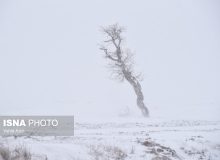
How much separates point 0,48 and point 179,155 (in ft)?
336

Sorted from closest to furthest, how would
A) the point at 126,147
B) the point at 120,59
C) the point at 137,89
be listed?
the point at 126,147 < the point at 120,59 < the point at 137,89

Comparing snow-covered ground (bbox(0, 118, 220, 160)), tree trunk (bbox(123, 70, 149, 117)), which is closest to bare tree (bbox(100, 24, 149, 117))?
tree trunk (bbox(123, 70, 149, 117))

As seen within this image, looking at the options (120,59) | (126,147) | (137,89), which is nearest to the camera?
(126,147)

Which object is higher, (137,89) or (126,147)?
(137,89)

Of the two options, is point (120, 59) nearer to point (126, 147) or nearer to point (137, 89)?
point (137, 89)

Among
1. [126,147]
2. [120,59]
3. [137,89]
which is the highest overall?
[120,59]

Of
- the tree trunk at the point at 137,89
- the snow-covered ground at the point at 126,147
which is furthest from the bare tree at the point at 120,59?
the snow-covered ground at the point at 126,147

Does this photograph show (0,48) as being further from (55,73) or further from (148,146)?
(148,146)

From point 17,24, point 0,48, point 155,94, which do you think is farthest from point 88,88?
point 17,24

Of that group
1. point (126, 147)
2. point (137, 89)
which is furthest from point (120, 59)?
point (126, 147)

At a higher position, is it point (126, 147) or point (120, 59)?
point (120, 59)

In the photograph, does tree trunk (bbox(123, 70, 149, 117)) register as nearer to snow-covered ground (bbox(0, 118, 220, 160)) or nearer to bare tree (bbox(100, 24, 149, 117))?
bare tree (bbox(100, 24, 149, 117))

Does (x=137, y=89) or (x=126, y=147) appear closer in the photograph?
(x=126, y=147)

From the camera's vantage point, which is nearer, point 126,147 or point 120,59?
point 126,147
